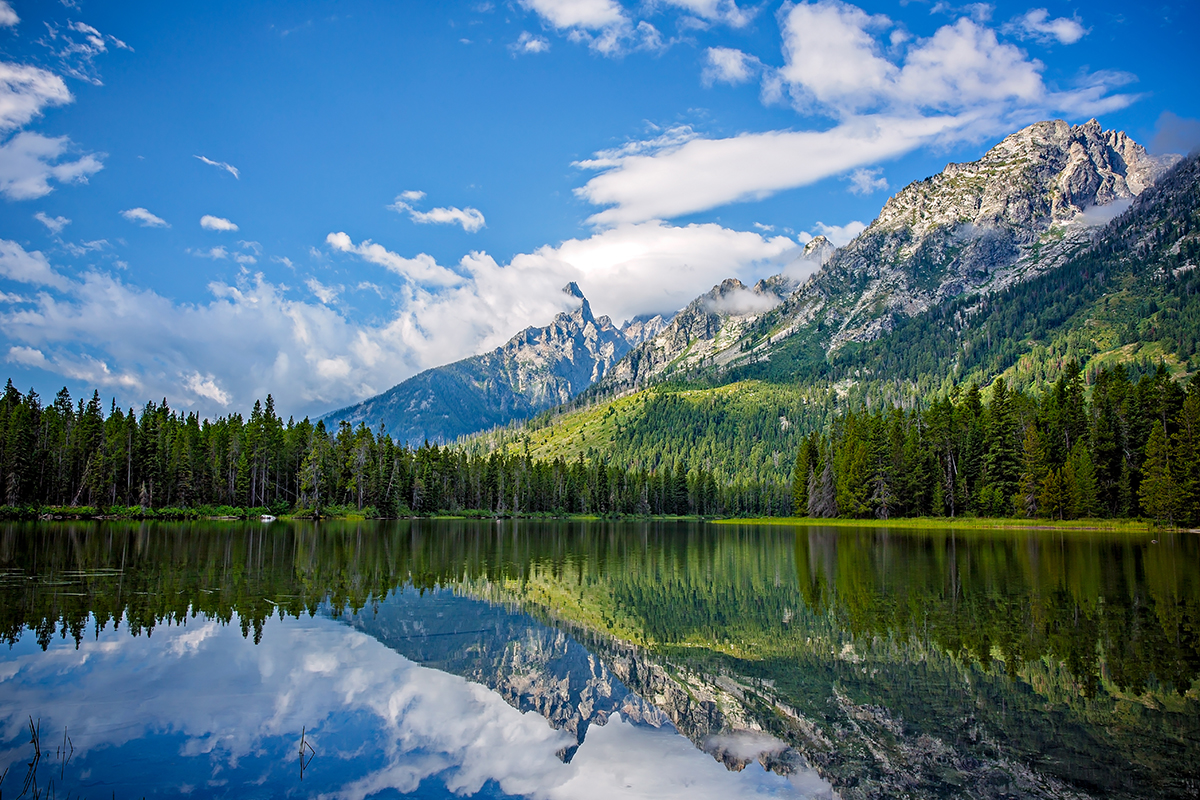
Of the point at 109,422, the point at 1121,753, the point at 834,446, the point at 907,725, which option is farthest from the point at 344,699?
the point at 834,446

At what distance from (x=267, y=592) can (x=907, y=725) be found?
82.0ft

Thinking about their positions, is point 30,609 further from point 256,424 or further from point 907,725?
point 256,424

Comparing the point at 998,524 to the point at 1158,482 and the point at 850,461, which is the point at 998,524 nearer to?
the point at 1158,482

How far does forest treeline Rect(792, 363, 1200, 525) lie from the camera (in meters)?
76.5

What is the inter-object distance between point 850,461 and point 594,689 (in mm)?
107684

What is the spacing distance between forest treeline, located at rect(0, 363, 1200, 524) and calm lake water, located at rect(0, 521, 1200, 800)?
6223 centimetres

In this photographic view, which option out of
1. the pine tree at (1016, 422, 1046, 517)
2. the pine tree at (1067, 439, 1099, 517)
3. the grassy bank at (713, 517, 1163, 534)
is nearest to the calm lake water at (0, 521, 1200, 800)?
the grassy bank at (713, 517, 1163, 534)

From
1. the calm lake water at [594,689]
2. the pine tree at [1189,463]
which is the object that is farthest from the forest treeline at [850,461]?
the calm lake water at [594,689]

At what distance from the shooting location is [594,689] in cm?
1702

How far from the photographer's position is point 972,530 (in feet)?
281

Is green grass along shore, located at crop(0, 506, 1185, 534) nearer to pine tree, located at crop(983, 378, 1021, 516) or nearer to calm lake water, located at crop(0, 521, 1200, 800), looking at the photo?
pine tree, located at crop(983, 378, 1021, 516)

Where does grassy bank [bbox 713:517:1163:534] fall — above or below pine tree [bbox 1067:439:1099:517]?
below

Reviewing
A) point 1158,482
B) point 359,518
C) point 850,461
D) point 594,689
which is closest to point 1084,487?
point 1158,482

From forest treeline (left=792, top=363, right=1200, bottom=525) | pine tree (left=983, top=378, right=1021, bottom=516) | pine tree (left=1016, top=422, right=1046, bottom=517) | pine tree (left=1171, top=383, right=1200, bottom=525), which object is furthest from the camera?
pine tree (left=983, top=378, right=1021, bottom=516)
